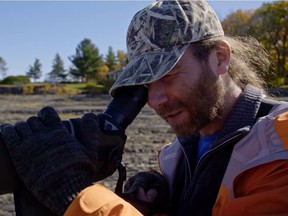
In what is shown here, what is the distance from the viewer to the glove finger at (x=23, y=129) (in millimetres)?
1543

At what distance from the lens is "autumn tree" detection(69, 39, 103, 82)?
73750 mm

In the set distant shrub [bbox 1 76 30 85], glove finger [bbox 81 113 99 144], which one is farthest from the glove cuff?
distant shrub [bbox 1 76 30 85]

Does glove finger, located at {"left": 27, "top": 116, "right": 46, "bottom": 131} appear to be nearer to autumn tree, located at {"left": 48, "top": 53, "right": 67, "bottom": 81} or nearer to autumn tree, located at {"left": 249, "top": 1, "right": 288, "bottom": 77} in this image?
autumn tree, located at {"left": 249, "top": 1, "right": 288, "bottom": 77}

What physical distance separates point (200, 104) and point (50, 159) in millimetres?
662

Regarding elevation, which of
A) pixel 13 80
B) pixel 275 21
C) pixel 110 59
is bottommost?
pixel 13 80

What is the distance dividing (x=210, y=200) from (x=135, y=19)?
749 millimetres

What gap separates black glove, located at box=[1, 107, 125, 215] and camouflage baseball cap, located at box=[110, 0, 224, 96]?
1.34 ft

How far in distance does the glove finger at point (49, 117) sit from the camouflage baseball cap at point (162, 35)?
0.37 meters

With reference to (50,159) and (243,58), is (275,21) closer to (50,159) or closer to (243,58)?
(243,58)

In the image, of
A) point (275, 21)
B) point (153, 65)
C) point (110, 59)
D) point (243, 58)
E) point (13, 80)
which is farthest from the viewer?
point (110, 59)

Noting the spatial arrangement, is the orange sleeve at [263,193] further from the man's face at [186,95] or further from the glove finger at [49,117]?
the glove finger at [49,117]

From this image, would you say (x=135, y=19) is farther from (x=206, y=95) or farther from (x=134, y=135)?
(x=134, y=135)

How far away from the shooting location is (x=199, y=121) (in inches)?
76.0

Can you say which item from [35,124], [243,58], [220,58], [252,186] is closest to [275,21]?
[243,58]
